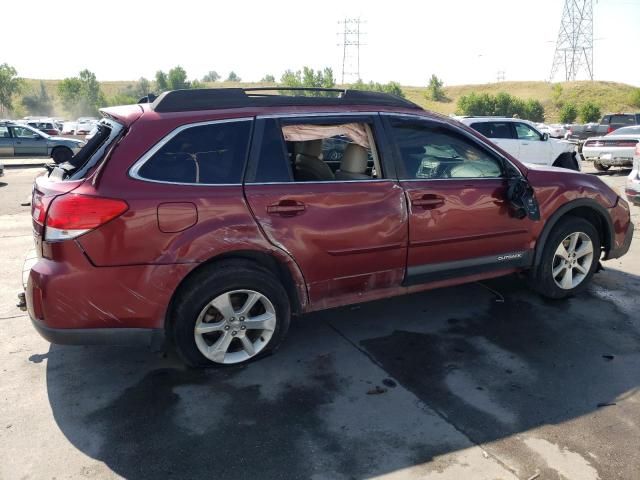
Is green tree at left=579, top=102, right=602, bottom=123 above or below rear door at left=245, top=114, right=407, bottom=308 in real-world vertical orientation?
above

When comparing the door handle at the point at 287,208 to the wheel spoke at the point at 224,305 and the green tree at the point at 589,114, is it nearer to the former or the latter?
the wheel spoke at the point at 224,305

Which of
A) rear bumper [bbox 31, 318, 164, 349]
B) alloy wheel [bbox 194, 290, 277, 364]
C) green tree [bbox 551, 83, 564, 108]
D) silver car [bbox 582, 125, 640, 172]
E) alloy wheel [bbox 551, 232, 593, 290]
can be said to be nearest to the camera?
rear bumper [bbox 31, 318, 164, 349]

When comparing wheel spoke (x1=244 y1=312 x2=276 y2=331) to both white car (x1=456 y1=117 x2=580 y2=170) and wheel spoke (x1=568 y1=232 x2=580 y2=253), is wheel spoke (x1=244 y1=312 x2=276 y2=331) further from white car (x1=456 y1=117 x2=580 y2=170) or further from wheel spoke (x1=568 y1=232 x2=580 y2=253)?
white car (x1=456 y1=117 x2=580 y2=170)


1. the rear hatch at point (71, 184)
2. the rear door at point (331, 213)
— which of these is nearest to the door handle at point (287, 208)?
the rear door at point (331, 213)

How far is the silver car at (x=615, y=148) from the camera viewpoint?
47.6 ft

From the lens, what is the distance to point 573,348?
389cm

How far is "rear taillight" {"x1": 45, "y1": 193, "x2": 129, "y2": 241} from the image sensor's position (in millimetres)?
2986

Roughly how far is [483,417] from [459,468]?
1.63 feet

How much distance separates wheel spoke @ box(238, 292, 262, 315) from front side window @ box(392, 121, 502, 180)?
1.41 m

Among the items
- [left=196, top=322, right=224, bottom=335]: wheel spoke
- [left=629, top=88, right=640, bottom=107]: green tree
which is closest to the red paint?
[left=196, top=322, right=224, bottom=335]: wheel spoke

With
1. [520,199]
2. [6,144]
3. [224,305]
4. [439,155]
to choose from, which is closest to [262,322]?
[224,305]

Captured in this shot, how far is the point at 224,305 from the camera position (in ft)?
11.1

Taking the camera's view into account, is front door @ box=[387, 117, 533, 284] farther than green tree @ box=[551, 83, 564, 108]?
No

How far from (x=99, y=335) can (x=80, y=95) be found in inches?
3724
